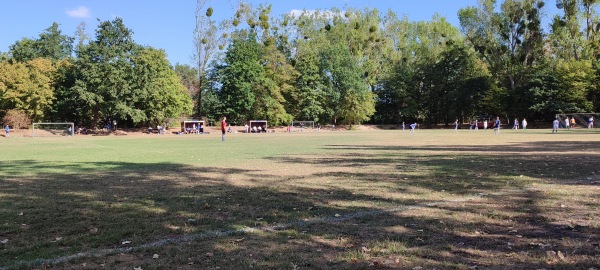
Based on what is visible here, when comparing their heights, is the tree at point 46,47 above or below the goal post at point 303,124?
above

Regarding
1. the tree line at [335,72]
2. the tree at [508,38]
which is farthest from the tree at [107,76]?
the tree at [508,38]

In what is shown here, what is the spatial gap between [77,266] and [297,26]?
278ft

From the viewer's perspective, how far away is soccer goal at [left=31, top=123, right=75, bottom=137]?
2397 inches

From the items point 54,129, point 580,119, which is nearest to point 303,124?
point 54,129

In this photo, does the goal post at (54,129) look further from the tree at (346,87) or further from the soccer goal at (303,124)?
the tree at (346,87)

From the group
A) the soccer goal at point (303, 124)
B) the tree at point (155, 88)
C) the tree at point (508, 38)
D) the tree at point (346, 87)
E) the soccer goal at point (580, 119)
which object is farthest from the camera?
the tree at point (346, 87)

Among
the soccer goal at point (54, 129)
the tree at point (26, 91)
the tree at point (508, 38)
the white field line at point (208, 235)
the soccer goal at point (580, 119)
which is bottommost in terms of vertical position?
the white field line at point (208, 235)

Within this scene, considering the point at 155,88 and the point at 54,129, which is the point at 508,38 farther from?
the point at 54,129

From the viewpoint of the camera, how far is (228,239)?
19.4 feet

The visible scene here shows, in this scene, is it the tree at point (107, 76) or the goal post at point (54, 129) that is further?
the tree at point (107, 76)

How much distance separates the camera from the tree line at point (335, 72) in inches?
2557

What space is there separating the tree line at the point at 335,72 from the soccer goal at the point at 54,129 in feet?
11.3

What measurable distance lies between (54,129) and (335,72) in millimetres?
46053

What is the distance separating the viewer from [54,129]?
62.1m
